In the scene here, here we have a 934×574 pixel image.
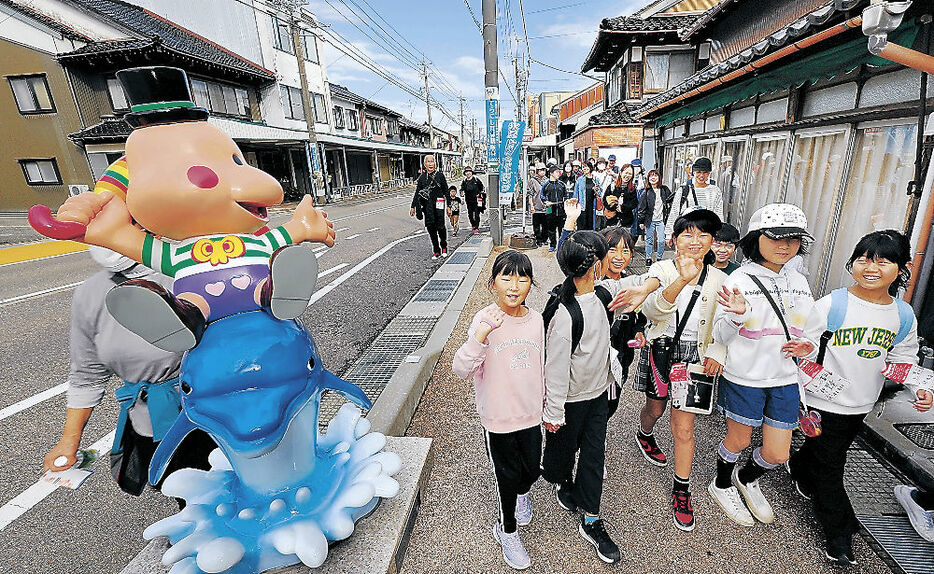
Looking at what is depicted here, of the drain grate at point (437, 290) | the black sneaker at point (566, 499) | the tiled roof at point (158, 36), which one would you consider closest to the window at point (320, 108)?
the tiled roof at point (158, 36)

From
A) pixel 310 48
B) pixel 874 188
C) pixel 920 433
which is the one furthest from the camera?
pixel 310 48

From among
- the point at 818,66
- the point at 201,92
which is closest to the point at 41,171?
the point at 201,92

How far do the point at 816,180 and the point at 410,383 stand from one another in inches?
208

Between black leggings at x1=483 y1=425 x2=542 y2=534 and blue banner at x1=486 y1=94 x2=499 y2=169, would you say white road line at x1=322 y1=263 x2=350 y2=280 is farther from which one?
black leggings at x1=483 y1=425 x2=542 y2=534

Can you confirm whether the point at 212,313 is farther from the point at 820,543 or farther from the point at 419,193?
the point at 419,193

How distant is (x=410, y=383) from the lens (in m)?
3.69

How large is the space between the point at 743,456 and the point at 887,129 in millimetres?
3399

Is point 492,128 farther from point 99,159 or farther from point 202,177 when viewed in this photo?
point 99,159

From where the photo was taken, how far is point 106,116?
1900cm

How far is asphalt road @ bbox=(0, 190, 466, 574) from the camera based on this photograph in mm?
2592

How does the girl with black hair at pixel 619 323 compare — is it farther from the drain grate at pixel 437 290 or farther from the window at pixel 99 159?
the window at pixel 99 159

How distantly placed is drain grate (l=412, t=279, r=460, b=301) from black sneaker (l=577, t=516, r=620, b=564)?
4.41 meters

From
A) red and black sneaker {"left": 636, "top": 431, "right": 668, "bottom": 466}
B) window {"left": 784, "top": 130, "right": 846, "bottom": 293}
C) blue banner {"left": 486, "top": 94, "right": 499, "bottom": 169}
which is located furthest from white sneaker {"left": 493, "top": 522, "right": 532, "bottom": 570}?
blue banner {"left": 486, "top": 94, "right": 499, "bottom": 169}

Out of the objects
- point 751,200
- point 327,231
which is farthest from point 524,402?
point 751,200
